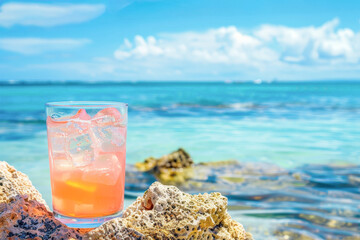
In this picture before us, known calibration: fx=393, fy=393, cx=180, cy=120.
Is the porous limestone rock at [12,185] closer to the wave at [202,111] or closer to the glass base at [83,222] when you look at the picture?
the glass base at [83,222]

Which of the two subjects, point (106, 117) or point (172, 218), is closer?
point (172, 218)

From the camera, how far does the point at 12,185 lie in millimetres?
1583

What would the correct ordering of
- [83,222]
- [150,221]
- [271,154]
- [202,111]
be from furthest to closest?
[202,111] → [271,154] → [83,222] → [150,221]

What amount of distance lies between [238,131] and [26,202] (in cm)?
1112

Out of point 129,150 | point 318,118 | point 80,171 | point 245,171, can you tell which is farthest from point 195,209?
point 318,118

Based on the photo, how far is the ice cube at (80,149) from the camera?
158cm

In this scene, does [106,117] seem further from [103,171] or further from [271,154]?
[271,154]

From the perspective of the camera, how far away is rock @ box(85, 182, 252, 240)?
1308 millimetres

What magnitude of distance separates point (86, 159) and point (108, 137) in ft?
0.41

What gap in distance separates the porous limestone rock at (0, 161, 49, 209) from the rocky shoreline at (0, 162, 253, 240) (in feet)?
0.05

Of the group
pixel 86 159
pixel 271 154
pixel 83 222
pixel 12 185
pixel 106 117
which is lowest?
pixel 271 154

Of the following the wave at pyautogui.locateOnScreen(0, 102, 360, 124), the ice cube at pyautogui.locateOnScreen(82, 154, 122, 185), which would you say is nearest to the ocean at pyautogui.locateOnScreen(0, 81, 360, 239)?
the wave at pyautogui.locateOnScreen(0, 102, 360, 124)

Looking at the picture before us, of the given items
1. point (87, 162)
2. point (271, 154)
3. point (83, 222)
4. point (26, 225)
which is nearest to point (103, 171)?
point (87, 162)

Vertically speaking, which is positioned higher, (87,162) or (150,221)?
(87,162)
